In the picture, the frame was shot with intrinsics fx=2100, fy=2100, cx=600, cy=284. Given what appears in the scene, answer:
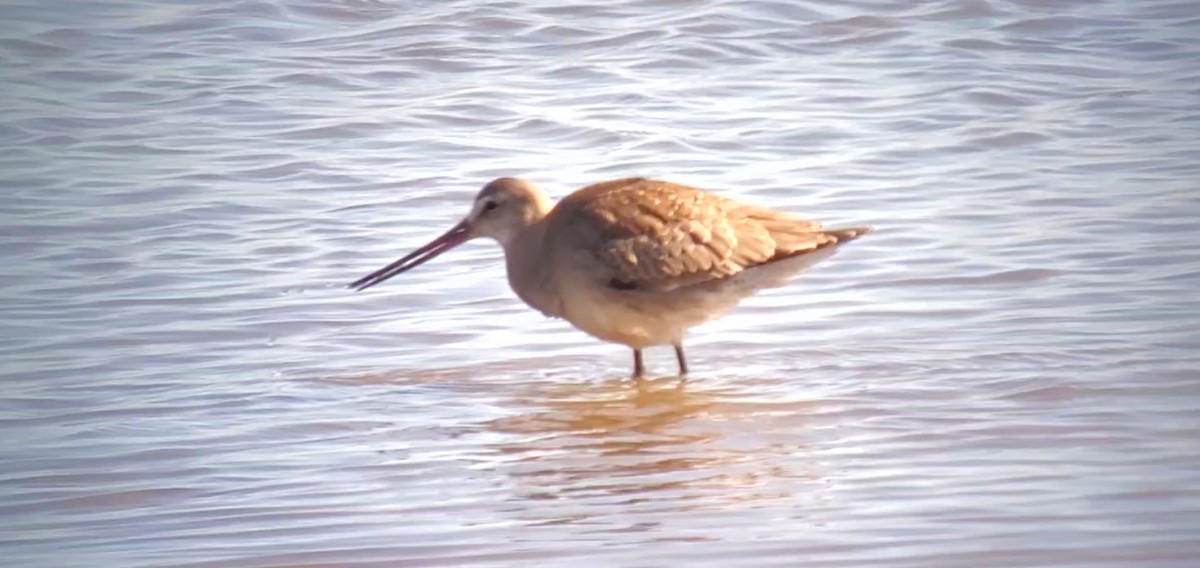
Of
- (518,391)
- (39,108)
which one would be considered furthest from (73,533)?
(39,108)

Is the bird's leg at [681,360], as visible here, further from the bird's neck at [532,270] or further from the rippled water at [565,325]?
the bird's neck at [532,270]

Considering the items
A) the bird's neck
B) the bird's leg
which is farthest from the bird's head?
the bird's leg

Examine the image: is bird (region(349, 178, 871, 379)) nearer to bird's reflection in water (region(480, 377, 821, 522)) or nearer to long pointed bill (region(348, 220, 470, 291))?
bird's reflection in water (region(480, 377, 821, 522))

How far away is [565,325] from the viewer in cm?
850

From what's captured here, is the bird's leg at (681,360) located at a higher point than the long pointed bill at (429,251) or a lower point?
lower

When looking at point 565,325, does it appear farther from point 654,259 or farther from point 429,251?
point 654,259

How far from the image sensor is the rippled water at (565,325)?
5.49 metres

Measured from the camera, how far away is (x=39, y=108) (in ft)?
39.2

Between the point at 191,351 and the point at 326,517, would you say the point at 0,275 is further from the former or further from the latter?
the point at 326,517

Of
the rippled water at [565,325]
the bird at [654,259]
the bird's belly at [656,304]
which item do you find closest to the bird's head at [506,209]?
the bird at [654,259]

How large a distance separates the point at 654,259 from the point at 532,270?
19.7 inches

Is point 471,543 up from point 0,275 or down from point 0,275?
up

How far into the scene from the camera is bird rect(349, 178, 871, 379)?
7617mm

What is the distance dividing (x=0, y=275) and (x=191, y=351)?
160 cm
